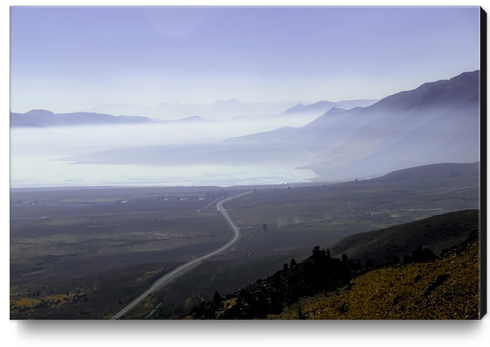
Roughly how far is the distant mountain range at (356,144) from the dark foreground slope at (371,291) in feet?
12.5

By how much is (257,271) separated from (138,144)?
5.18 meters

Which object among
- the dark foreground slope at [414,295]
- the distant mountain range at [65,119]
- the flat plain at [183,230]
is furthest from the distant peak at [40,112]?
the dark foreground slope at [414,295]

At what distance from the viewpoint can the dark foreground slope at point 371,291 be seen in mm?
5789

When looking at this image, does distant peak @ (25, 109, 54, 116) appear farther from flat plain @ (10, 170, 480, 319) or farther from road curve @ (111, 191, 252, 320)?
road curve @ (111, 191, 252, 320)

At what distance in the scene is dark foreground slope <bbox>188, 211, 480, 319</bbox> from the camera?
5.79 metres

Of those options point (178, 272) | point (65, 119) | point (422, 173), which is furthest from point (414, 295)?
point (65, 119)

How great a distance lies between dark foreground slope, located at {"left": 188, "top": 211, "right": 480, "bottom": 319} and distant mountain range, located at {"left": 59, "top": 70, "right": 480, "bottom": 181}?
381 cm

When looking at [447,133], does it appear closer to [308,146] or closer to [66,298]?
[308,146]

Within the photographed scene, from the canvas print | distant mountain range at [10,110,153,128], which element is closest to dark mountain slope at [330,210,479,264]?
the canvas print

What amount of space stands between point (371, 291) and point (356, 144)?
6284mm

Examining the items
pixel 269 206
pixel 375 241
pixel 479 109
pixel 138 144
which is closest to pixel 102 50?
pixel 138 144

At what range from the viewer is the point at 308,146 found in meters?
11.1

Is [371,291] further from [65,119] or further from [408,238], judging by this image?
→ [65,119]

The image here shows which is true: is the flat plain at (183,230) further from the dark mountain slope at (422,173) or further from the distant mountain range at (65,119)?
the distant mountain range at (65,119)
